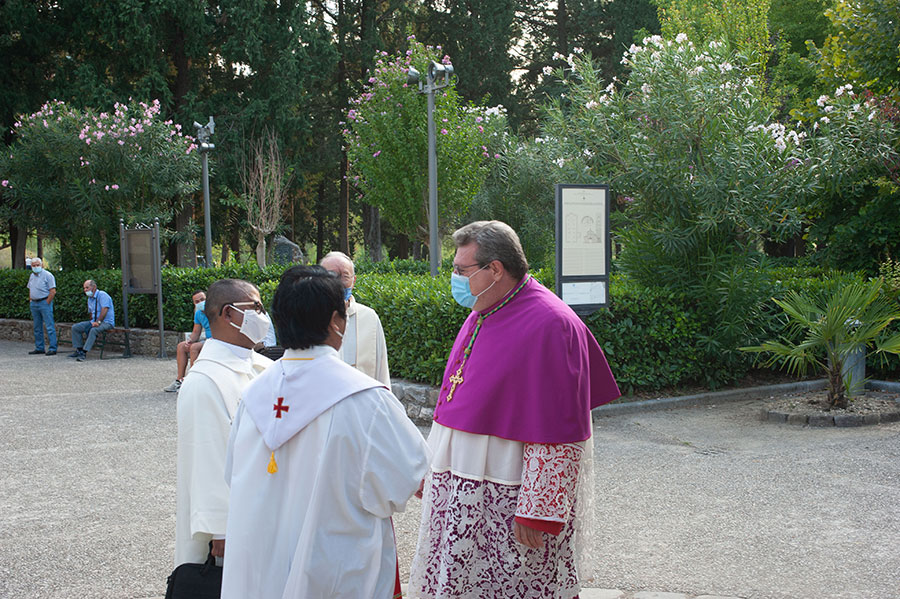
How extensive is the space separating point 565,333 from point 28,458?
7.09 meters

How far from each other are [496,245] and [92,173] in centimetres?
2025

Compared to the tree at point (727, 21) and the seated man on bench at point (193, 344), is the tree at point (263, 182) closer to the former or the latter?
the tree at point (727, 21)

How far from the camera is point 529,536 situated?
3.03 metres

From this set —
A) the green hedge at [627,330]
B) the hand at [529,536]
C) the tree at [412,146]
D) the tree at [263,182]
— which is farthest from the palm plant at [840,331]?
the tree at [263,182]

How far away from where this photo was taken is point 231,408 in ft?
10.3

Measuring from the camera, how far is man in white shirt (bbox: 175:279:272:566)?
10.0ft

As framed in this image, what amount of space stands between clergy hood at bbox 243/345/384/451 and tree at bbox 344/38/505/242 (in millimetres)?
20347

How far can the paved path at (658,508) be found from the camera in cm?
479

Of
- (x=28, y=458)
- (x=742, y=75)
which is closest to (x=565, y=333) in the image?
(x=28, y=458)

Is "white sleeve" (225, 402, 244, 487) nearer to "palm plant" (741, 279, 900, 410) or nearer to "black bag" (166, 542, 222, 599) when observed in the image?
"black bag" (166, 542, 222, 599)

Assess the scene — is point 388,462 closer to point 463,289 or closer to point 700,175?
point 463,289

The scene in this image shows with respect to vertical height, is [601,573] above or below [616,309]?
below

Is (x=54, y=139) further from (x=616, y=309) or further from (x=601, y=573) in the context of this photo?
(x=601, y=573)

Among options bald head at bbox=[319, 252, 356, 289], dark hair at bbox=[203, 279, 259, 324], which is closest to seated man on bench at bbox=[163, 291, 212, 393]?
bald head at bbox=[319, 252, 356, 289]
